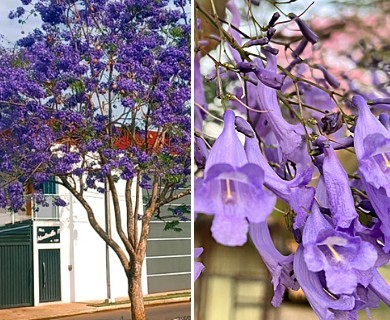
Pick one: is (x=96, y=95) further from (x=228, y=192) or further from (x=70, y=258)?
(x=228, y=192)

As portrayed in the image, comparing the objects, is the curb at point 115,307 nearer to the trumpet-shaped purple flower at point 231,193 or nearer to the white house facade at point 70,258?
the white house facade at point 70,258

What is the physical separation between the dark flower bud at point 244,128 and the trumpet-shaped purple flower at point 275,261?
0.49ft

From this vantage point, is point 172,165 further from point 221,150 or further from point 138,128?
point 221,150

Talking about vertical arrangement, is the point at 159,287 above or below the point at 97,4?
below

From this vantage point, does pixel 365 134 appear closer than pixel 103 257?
Yes

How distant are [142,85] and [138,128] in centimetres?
10

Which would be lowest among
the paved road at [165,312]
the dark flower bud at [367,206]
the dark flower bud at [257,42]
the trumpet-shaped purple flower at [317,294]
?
the paved road at [165,312]

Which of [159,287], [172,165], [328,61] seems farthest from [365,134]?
[159,287]

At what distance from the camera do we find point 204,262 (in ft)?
4.36

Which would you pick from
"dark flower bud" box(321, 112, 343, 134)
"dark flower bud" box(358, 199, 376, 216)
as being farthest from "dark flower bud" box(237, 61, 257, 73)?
"dark flower bud" box(358, 199, 376, 216)

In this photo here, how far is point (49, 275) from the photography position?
1368 mm

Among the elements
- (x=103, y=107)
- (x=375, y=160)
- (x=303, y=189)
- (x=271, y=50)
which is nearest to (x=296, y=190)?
(x=303, y=189)

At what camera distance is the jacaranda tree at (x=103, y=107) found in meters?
1.35

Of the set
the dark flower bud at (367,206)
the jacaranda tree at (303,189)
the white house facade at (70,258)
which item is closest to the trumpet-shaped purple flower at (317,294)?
the jacaranda tree at (303,189)
